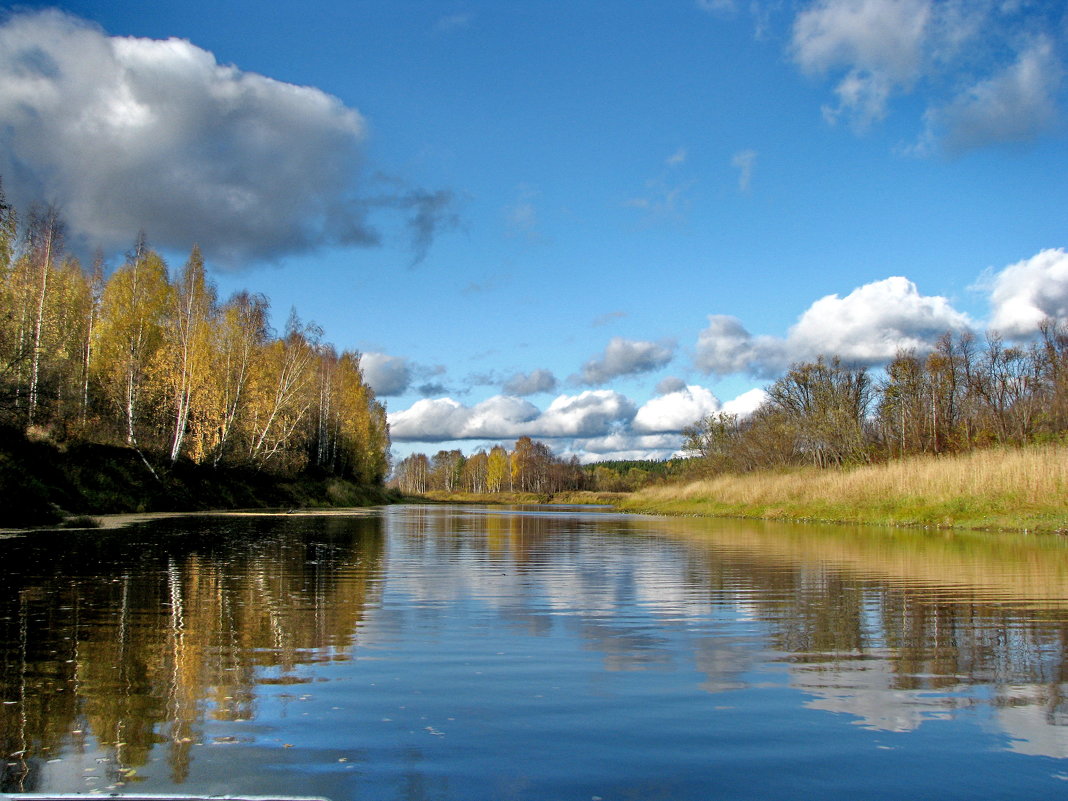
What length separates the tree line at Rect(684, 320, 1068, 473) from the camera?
46406 mm

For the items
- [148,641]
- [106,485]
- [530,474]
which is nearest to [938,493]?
[148,641]

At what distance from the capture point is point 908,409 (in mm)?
51094

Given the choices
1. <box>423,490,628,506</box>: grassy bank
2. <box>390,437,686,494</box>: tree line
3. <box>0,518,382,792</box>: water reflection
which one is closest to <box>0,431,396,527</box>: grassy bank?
<box>0,518,382,792</box>: water reflection

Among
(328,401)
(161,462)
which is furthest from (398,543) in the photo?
(328,401)

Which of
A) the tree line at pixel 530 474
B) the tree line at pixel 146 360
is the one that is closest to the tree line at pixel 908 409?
the tree line at pixel 146 360

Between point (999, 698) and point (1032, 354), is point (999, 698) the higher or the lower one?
the lower one

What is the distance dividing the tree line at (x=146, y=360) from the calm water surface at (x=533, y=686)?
22.3 metres

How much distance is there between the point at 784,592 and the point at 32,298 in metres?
37.6

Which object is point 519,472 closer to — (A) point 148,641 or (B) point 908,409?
(B) point 908,409

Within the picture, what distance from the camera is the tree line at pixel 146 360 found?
3312cm

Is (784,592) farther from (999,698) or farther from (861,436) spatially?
(861,436)

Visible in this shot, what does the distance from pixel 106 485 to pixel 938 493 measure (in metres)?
32.5

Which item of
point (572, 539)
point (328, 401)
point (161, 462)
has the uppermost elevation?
Answer: point (328, 401)

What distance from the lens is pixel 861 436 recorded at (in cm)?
4684
